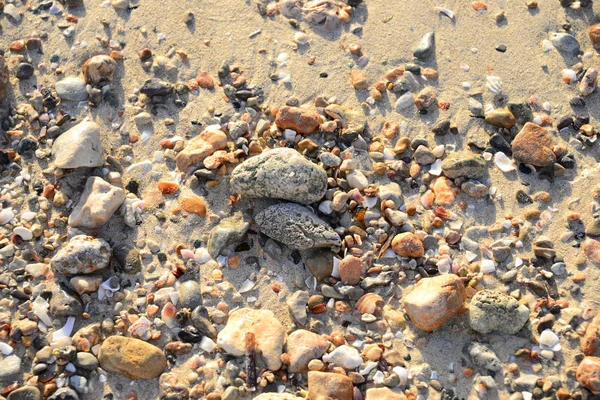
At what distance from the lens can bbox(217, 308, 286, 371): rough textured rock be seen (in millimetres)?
3254

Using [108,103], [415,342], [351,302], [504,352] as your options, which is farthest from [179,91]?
[504,352]

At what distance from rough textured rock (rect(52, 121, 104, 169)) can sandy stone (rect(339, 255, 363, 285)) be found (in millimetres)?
1559

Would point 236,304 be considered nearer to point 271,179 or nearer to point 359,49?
point 271,179

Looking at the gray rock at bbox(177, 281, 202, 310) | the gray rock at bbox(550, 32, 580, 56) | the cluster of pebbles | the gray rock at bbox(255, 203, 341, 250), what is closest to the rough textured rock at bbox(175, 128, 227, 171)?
the cluster of pebbles

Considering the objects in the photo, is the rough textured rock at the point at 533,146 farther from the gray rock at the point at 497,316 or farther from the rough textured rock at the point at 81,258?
the rough textured rock at the point at 81,258

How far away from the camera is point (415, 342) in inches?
131

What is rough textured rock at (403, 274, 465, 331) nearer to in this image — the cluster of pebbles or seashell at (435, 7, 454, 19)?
the cluster of pebbles

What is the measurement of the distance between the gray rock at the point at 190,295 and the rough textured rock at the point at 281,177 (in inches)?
22.9

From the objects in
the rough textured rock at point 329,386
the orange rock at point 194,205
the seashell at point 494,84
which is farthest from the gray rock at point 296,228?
the seashell at point 494,84

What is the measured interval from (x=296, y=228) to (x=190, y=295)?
26.2 inches

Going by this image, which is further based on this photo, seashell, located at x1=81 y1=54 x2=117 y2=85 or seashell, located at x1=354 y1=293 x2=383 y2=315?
seashell, located at x1=81 y1=54 x2=117 y2=85

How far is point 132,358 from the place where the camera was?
3.27m

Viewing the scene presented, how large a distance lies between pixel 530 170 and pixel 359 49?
1.34 meters

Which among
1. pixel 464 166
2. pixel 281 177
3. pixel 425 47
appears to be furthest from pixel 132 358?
pixel 425 47
